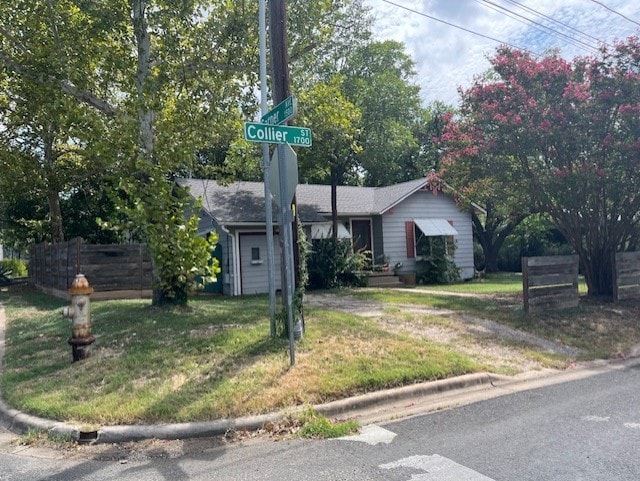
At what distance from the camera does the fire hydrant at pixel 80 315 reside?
22.5 feet

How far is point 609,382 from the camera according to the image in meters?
6.81

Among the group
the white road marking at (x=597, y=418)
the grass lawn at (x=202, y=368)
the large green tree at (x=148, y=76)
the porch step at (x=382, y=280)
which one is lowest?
the white road marking at (x=597, y=418)

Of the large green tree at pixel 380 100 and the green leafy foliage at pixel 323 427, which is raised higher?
the large green tree at pixel 380 100

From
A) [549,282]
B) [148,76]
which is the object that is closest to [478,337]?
[549,282]

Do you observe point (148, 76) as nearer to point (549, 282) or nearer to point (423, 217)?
point (549, 282)

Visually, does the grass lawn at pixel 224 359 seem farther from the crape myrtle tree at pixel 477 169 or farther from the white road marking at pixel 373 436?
the crape myrtle tree at pixel 477 169

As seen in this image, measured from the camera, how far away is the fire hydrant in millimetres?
6848

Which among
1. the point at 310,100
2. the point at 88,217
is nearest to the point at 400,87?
the point at 310,100

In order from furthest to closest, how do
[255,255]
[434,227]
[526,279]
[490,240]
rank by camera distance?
[490,240], [434,227], [255,255], [526,279]

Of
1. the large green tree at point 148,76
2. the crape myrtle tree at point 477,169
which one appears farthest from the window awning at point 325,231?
the large green tree at point 148,76

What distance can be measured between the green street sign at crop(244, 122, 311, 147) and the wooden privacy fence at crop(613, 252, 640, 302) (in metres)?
8.78

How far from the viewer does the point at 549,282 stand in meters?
10.7

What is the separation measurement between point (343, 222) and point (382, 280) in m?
2.74

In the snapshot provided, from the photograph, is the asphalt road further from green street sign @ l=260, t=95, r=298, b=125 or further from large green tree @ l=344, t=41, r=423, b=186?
large green tree @ l=344, t=41, r=423, b=186
